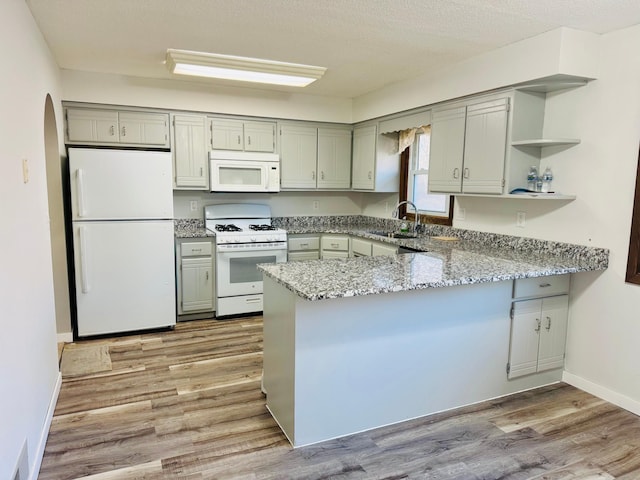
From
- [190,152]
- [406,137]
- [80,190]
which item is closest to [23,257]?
[80,190]

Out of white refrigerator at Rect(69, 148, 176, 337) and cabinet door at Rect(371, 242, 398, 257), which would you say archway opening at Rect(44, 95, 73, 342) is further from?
cabinet door at Rect(371, 242, 398, 257)

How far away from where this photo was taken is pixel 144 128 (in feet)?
13.9

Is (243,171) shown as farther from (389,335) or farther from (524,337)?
(524,337)

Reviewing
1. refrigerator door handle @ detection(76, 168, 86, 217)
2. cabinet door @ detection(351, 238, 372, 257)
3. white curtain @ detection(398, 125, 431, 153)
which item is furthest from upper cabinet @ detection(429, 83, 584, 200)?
refrigerator door handle @ detection(76, 168, 86, 217)

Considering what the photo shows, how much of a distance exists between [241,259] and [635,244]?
10.7ft

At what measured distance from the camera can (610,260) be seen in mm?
2799

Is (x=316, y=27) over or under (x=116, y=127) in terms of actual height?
over

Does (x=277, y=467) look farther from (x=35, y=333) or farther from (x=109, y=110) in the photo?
(x=109, y=110)

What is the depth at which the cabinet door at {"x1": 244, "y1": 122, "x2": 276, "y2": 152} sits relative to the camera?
4.67 m

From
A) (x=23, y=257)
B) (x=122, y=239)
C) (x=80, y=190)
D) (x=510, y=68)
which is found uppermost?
(x=510, y=68)

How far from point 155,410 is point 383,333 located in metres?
1.48

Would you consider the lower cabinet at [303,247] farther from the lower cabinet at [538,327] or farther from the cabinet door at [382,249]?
the lower cabinet at [538,327]

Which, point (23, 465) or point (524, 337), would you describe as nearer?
point (23, 465)

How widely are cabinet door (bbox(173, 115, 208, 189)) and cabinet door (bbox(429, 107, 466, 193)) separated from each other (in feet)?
7.53
